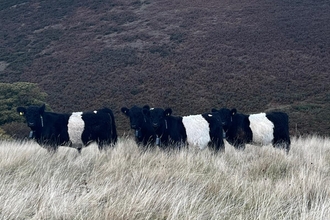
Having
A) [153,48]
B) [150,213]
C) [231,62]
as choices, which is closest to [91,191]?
[150,213]

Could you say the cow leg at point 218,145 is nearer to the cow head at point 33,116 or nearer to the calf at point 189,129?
the calf at point 189,129

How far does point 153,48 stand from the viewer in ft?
103

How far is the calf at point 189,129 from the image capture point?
8898 millimetres

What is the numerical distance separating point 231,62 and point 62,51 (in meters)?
13.1

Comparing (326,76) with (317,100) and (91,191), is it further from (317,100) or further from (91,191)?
(91,191)

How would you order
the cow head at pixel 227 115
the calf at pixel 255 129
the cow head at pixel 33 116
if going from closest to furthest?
the cow head at pixel 33 116 → the calf at pixel 255 129 → the cow head at pixel 227 115

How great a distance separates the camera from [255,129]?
10.1 m

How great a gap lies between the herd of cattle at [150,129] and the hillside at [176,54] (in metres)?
7.41

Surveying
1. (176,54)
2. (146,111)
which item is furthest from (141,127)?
(176,54)

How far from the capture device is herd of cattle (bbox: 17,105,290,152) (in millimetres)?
8898

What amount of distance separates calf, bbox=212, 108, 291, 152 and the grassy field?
3.18 metres

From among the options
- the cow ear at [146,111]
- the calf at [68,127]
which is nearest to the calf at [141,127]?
the cow ear at [146,111]

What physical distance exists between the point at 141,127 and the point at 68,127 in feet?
5.22

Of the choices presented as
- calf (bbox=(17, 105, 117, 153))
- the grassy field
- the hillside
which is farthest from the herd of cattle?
the hillside
